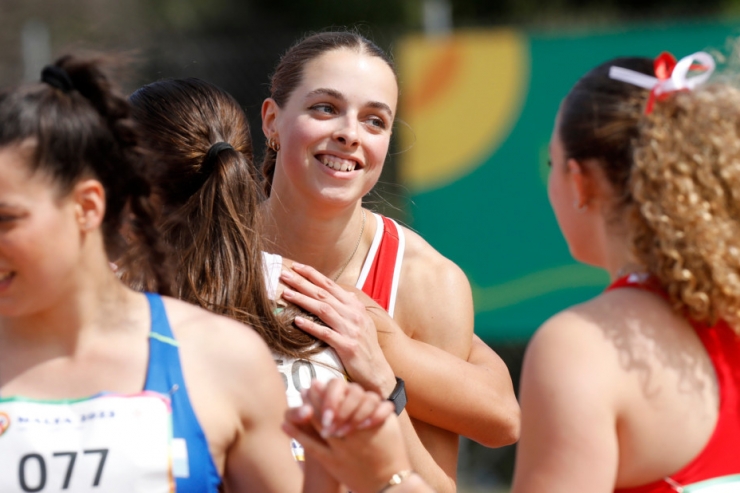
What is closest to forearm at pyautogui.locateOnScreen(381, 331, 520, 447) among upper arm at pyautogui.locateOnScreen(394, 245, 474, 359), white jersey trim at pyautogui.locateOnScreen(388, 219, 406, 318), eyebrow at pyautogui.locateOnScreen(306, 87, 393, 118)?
upper arm at pyautogui.locateOnScreen(394, 245, 474, 359)

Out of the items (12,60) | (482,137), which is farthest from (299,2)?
(482,137)

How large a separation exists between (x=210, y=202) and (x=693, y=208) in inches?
46.0

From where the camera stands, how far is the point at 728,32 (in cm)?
643

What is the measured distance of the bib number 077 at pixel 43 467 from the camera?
1603 millimetres

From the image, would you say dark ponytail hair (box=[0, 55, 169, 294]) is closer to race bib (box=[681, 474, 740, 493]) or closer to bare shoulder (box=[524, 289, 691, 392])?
bare shoulder (box=[524, 289, 691, 392])

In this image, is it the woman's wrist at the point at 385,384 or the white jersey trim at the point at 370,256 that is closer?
the woman's wrist at the point at 385,384

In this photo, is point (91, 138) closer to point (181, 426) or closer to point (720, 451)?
point (181, 426)

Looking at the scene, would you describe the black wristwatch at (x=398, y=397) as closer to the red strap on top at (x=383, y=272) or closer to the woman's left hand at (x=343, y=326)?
the woman's left hand at (x=343, y=326)

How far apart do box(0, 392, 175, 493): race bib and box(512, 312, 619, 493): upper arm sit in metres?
0.66

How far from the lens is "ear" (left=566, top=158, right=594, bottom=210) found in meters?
1.87

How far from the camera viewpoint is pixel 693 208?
1.73 metres

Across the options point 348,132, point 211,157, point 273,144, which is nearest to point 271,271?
point 211,157

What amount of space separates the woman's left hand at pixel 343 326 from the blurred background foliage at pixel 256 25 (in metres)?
4.42

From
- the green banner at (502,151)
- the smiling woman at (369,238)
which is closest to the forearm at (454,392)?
the smiling woman at (369,238)
